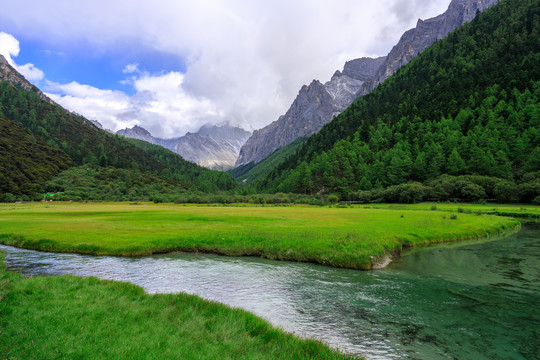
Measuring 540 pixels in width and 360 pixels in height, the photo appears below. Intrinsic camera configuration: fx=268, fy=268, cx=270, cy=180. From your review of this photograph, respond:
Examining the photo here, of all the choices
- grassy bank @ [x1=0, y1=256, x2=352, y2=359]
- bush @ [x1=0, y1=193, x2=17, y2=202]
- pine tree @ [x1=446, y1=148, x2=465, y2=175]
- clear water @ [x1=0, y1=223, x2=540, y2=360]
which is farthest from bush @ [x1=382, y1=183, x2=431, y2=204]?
bush @ [x1=0, y1=193, x2=17, y2=202]

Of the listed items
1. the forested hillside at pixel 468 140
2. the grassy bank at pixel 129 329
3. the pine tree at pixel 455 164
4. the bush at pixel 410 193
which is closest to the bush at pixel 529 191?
the forested hillside at pixel 468 140

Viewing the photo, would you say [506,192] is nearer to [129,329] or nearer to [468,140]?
[468,140]

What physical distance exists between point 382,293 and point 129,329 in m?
17.9

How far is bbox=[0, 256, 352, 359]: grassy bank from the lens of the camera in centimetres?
968

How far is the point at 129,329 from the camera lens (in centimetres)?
1167

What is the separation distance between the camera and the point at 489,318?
54.3ft

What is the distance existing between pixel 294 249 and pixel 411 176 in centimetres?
14593

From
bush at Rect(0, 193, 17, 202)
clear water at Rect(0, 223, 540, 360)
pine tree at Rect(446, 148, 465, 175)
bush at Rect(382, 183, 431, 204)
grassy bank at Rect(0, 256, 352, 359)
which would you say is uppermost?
pine tree at Rect(446, 148, 465, 175)

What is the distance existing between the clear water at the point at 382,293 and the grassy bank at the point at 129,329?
3.36 m

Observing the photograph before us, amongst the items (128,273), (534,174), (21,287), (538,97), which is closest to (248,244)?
(128,273)

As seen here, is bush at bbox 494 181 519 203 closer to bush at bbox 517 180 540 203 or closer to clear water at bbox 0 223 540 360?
bush at bbox 517 180 540 203

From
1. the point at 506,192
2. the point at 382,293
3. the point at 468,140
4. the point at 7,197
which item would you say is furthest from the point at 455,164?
the point at 7,197

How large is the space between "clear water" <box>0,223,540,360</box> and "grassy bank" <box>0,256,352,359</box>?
3.36 meters

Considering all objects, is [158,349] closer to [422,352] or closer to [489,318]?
[422,352]
